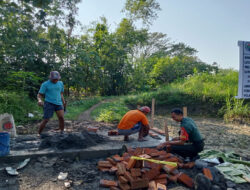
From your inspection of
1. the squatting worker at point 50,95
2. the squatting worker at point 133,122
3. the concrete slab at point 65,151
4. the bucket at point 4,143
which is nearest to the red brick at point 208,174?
the concrete slab at point 65,151

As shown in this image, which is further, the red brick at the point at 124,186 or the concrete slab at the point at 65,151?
the concrete slab at the point at 65,151

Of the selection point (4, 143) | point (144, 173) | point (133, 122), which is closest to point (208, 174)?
point (144, 173)

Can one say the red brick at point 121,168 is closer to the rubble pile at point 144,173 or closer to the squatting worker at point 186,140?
the rubble pile at point 144,173

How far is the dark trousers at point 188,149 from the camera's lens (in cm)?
405

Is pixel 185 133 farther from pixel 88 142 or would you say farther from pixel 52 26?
pixel 52 26

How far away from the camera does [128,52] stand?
18.9 metres

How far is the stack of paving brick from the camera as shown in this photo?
3.05 metres

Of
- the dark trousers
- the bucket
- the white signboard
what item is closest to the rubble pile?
the dark trousers

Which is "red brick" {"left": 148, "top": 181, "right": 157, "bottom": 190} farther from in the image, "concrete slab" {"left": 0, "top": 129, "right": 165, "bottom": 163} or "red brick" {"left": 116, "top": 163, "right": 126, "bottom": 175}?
Result: "concrete slab" {"left": 0, "top": 129, "right": 165, "bottom": 163}

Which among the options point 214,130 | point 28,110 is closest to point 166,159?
point 214,130

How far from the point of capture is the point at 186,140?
12.9ft

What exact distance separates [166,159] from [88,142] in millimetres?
1736

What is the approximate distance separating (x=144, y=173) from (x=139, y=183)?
288 mm

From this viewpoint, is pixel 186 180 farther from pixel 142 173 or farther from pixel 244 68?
pixel 244 68
